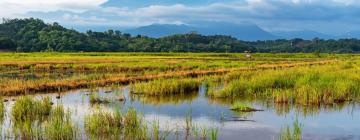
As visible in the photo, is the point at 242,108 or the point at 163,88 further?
the point at 163,88

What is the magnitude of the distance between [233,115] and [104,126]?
5.43 meters

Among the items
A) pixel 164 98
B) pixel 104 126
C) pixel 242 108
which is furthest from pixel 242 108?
pixel 104 126

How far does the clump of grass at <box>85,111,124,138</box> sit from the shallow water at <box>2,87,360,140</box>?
448 millimetres

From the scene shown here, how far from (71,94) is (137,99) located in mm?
3352

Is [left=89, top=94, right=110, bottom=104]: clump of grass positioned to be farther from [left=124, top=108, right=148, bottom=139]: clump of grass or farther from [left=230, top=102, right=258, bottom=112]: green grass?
[left=124, top=108, right=148, bottom=139]: clump of grass

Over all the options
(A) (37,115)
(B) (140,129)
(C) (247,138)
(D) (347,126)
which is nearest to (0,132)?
(A) (37,115)

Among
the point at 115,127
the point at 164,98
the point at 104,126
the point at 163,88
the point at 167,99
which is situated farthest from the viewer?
the point at 163,88

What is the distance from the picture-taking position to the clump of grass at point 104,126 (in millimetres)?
12634

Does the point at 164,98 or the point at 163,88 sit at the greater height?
the point at 163,88

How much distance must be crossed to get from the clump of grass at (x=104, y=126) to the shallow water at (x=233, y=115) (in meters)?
0.45

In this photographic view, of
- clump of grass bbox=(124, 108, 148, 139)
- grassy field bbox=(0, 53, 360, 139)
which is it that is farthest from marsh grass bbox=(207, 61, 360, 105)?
clump of grass bbox=(124, 108, 148, 139)

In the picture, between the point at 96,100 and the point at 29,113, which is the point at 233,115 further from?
the point at 29,113

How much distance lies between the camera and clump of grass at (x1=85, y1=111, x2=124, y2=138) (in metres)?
12.6

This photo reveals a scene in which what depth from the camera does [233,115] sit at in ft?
55.2
